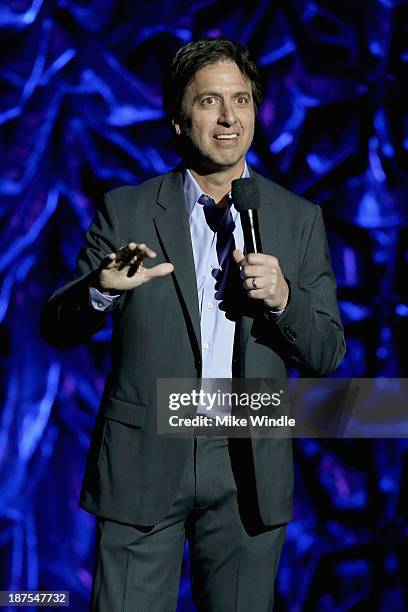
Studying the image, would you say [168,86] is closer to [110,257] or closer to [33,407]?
[110,257]

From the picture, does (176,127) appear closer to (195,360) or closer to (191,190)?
(191,190)

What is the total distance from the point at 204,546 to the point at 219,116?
904 mm

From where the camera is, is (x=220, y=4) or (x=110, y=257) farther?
(x=220, y=4)

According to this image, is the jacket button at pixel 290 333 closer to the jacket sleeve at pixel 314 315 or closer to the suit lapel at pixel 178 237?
the jacket sleeve at pixel 314 315

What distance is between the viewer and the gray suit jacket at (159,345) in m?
1.90

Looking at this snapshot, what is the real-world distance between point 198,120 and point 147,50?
3.17 feet

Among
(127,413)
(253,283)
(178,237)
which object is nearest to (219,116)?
(178,237)

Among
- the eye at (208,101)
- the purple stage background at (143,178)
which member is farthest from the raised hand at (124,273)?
the purple stage background at (143,178)

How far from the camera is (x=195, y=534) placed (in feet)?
6.49

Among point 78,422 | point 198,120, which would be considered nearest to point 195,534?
point 198,120

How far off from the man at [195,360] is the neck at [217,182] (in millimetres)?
26

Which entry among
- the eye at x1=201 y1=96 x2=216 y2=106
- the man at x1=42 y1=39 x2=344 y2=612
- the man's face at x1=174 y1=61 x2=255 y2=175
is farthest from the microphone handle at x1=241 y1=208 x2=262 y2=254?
the eye at x1=201 y1=96 x2=216 y2=106

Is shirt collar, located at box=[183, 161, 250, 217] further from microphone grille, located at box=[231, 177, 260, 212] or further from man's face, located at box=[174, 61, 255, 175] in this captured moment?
microphone grille, located at box=[231, 177, 260, 212]

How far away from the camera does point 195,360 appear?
1903 mm
